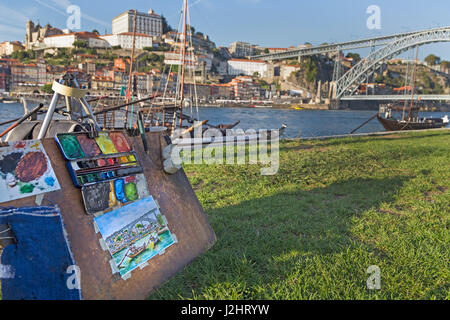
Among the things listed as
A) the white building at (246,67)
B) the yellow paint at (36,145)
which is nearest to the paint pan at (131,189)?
the yellow paint at (36,145)

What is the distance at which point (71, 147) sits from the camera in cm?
231

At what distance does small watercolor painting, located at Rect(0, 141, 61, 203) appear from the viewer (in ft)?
6.30

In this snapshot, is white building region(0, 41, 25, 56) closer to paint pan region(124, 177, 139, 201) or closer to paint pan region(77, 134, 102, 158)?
paint pan region(77, 134, 102, 158)

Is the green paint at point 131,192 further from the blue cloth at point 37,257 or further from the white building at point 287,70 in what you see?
the white building at point 287,70

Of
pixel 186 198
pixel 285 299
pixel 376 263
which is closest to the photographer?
pixel 285 299

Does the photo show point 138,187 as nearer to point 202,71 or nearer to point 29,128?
point 29,128

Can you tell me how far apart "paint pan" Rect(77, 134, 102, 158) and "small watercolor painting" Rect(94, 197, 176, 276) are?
0.46m

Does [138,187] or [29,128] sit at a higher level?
[29,128]

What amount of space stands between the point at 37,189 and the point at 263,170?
6.20 m

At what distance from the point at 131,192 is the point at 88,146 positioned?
0.48 meters

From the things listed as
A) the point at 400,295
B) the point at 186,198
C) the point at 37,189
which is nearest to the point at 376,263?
the point at 400,295

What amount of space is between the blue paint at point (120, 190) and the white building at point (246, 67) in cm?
14902

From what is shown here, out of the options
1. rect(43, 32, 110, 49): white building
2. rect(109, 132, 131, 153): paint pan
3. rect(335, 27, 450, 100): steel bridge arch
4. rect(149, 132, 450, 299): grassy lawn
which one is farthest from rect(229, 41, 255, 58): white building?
rect(109, 132, 131, 153): paint pan

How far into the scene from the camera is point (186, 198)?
3.16 metres
